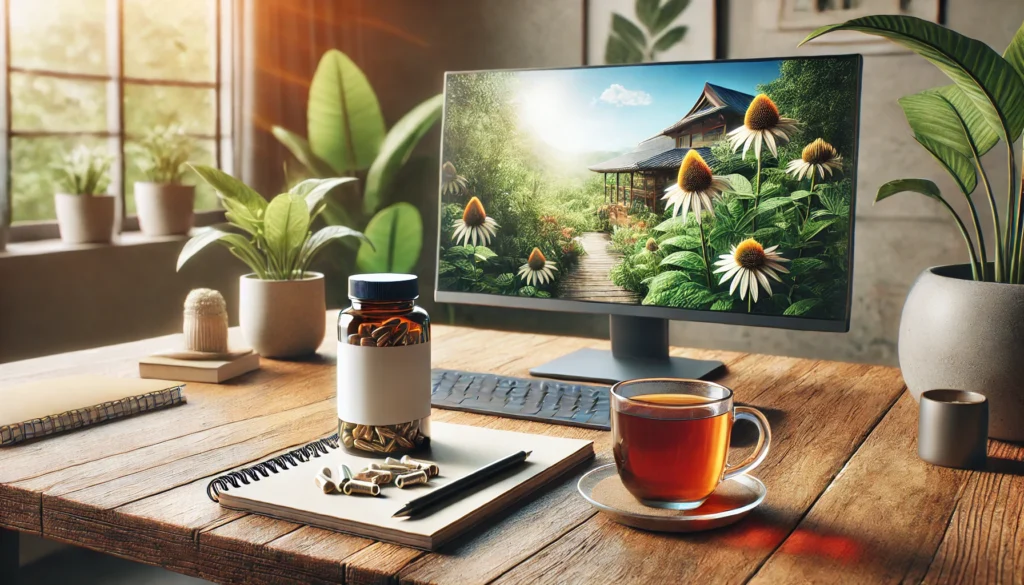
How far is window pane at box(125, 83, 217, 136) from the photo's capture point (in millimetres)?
3049

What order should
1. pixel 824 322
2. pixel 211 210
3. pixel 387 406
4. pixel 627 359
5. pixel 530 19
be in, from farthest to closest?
pixel 530 19 → pixel 211 210 → pixel 627 359 → pixel 824 322 → pixel 387 406

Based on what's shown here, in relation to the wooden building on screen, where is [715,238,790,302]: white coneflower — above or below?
below

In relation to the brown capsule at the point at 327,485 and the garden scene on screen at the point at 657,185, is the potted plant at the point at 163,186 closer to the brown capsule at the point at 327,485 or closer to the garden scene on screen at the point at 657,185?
the garden scene on screen at the point at 657,185

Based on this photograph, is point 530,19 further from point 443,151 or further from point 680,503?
point 680,503

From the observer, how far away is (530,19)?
12.1 ft

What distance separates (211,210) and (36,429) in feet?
7.96

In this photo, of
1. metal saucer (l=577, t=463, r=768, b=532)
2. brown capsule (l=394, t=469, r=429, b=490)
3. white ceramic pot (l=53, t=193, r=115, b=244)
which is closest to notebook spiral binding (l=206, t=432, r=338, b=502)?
brown capsule (l=394, t=469, r=429, b=490)

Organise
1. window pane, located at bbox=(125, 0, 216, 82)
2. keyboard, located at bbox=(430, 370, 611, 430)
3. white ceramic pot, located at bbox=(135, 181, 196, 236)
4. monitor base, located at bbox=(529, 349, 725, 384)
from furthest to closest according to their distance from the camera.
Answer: window pane, located at bbox=(125, 0, 216, 82)
white ceramic pot, located at bbox=(135, 181, 196, 236)
monitor base, located at bbox=(529, 349, 725, 384)
keyboard, located at bbox=(430, 370, 611, 430)

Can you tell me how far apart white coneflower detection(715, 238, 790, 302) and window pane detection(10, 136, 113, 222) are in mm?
2287

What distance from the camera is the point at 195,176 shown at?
3.24 metres

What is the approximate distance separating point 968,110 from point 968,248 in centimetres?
17

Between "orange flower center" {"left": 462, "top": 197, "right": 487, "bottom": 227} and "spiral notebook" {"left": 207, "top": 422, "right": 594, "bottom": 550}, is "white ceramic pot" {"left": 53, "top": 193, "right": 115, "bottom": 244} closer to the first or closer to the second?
"orange flower center" {"left": 462, "top": 197, "right": 487, "bottom": 227}

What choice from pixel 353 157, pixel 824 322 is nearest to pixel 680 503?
pixel 824 322

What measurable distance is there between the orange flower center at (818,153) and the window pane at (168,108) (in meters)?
2.51
